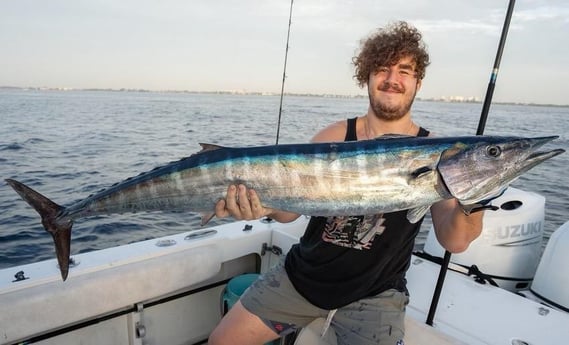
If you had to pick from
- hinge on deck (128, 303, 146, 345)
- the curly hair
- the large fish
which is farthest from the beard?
hinge on deck (128, 303, 146, 345)

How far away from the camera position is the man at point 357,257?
8.59 feet

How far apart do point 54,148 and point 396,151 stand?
16.7 m

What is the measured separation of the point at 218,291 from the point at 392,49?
2.95 m

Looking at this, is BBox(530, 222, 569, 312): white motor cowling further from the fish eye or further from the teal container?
the teal container

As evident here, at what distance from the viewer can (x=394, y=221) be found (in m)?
2.78

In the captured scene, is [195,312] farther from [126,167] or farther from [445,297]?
[126,167]

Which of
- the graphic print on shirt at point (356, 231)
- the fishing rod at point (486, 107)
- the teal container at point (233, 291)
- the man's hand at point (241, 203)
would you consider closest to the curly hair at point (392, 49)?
the fishing rod at point (486, 107)

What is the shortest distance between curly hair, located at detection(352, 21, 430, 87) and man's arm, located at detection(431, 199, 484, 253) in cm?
116

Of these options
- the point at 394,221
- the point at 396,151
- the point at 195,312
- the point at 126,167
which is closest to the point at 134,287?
the point at 195,312

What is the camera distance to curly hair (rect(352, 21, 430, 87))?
124 inches

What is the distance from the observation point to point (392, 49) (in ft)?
10.4

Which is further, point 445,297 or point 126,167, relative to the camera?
point 126,167

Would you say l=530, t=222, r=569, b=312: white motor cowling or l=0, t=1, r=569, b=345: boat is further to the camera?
l=530, t=222, r=569, b=312: white motor cowling

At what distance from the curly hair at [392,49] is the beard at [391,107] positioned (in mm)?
236
